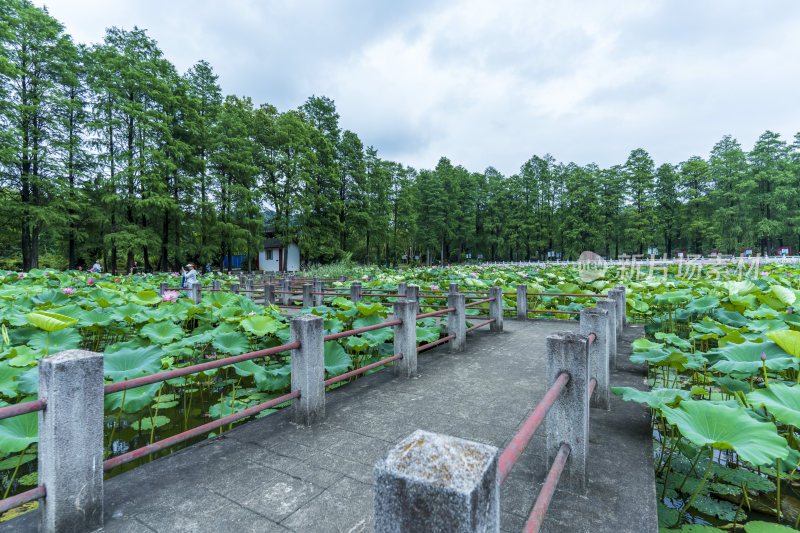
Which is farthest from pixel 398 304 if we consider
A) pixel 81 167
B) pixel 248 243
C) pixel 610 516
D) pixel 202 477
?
pixel 81 167

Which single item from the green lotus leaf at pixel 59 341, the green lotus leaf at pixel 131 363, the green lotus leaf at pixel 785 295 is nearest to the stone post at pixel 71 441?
the green lotus leaf at pixel 131 363

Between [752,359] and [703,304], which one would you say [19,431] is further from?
[703,304]

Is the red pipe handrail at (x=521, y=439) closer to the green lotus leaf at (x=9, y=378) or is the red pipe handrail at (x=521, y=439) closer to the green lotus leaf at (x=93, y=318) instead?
the green lotus leaf at (x=9, y=378)

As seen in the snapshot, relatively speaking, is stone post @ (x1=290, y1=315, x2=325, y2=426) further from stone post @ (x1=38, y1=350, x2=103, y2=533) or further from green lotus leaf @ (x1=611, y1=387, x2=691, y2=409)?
green lotus leaf @ (x1=611, y1=387, x2=691, y2=409)

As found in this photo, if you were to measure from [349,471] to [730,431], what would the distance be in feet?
7.06

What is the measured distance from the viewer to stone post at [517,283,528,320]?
8.02 metres

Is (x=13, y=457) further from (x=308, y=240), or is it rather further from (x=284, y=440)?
(x=308, y=240)

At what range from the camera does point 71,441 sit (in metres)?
1.73

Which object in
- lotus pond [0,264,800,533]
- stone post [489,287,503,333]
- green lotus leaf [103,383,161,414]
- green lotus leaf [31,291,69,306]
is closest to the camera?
lotus pond [0,264,800,533]

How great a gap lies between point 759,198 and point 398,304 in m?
48.4

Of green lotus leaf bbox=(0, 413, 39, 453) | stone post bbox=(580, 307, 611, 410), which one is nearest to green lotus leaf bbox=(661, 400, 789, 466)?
stone post bbox=(580, 307, 611, 410)

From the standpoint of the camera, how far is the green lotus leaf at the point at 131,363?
2.68 meters

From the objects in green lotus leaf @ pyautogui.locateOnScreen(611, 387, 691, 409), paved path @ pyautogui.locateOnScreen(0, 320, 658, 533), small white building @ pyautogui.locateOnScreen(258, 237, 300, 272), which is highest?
small white building @ pyautogui.locateOnScreen(258, 237, 300, 272)

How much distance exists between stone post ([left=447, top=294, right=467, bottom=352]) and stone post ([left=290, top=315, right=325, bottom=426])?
2.84 m
